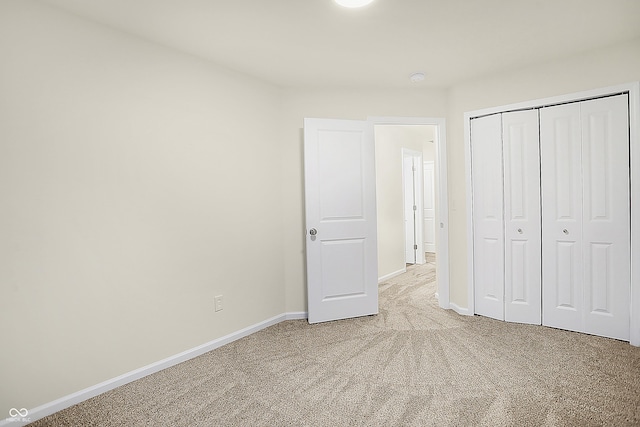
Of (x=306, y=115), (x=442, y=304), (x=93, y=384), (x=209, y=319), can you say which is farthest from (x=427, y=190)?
(x=93, y=384)

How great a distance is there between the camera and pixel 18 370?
1984 mm

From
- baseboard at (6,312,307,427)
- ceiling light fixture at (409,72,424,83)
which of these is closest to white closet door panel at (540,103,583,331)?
ceiling light fixture at (409,72,424,83)

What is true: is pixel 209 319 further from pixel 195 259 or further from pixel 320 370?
pixel 320 370

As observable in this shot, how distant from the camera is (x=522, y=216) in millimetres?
3455

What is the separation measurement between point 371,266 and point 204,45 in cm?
253

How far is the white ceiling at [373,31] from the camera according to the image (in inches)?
88.5

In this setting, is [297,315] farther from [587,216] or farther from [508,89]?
[508,89]

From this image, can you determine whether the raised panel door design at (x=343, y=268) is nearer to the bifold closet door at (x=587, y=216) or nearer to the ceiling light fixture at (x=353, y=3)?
the bifold closet door at (x=587, y=216)

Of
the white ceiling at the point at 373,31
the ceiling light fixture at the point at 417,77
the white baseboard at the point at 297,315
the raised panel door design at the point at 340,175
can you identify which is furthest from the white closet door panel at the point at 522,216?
the white baseboard at the point at 297,315

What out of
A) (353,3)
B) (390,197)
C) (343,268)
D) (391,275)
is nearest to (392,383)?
(343,268)

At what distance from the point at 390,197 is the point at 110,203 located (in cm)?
413

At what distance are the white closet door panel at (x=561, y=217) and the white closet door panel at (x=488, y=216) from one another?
37 centimetres

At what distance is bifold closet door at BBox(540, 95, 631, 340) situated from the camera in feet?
9.70

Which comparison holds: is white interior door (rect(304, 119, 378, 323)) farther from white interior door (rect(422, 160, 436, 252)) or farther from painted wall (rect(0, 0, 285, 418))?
white interior door (rect(422, 160, 436, 252))
